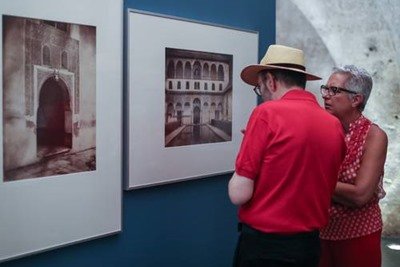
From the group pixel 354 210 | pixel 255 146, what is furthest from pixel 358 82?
pixel 255 146

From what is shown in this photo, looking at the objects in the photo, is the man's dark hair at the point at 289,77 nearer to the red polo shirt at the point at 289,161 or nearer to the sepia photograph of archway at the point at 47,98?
the red polo shirt at the point at 289,161

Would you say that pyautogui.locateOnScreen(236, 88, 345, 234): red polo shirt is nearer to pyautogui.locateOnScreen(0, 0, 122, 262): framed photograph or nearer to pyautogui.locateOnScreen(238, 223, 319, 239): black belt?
pyautogui.locateOnScreen(238, 223, 319, 239): black belt

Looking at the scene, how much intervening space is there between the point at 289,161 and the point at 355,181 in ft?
1.57

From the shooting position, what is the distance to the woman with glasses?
2100 millimetres

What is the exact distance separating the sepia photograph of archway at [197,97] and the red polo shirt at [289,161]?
941 mm

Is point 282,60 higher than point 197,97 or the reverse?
higher

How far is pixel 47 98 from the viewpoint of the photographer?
2.03 m

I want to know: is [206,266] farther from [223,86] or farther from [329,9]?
[329,9]

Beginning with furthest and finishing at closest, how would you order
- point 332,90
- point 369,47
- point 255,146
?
1. point 369,47
2. point 332,90
3. point 255,146

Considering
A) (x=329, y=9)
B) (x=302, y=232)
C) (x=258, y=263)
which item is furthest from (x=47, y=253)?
(x=329, y=9)

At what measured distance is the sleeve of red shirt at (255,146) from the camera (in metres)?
1.81

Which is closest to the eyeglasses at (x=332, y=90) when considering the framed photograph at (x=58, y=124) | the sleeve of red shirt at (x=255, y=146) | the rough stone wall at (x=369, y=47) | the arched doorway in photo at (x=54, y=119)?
the sleeve of red shirt at (x=255, y=146)

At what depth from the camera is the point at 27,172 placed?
1968 mm

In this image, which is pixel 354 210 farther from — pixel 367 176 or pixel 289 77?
pixel 289 77
